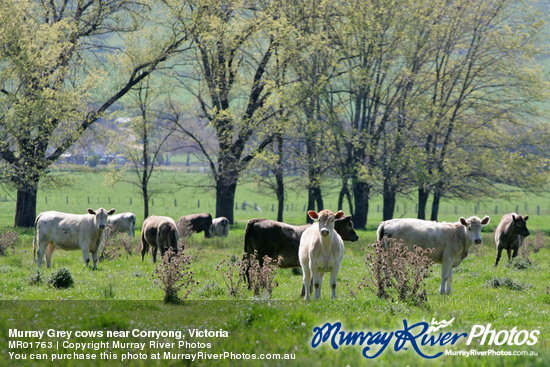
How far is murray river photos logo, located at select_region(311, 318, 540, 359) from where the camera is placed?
8470 mm

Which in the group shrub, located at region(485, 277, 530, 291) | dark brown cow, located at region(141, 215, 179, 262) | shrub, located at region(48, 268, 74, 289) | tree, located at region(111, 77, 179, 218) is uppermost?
tree, located at region(111, 77, 179, 218)

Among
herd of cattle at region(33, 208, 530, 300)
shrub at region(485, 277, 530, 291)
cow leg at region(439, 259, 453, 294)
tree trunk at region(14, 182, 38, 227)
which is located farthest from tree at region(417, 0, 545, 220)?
cow leg at region(439, 259, 453, 294)

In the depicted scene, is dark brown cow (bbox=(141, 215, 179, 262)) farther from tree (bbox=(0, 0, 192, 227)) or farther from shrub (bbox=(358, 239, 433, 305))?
tree (bbox=(0, 0, 192, 227))

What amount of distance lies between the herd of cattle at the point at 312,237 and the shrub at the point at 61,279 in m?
4.04

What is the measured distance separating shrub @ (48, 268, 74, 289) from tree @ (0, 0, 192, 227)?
16259 mm

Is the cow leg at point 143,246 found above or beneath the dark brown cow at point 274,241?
beneath

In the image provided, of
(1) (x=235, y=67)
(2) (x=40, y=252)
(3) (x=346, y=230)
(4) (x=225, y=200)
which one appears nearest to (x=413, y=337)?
(3) (x=346, y=230)

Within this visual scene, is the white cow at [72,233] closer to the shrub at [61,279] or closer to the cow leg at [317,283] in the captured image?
the shrub at [61,279]

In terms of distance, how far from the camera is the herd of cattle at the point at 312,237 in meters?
13.4

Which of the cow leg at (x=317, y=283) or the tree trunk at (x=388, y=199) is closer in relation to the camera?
the cow leg at (x=317, y=283)

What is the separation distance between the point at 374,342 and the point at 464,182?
35213mm

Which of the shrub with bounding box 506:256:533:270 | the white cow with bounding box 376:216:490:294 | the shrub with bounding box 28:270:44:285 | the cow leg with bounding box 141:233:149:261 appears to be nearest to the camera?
the white cow with bounding box 376:216:490:294

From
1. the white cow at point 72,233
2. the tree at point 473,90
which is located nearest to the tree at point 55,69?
the white cow at point 72,233

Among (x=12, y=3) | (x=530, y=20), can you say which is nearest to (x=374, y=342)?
(x=12, y=3)
